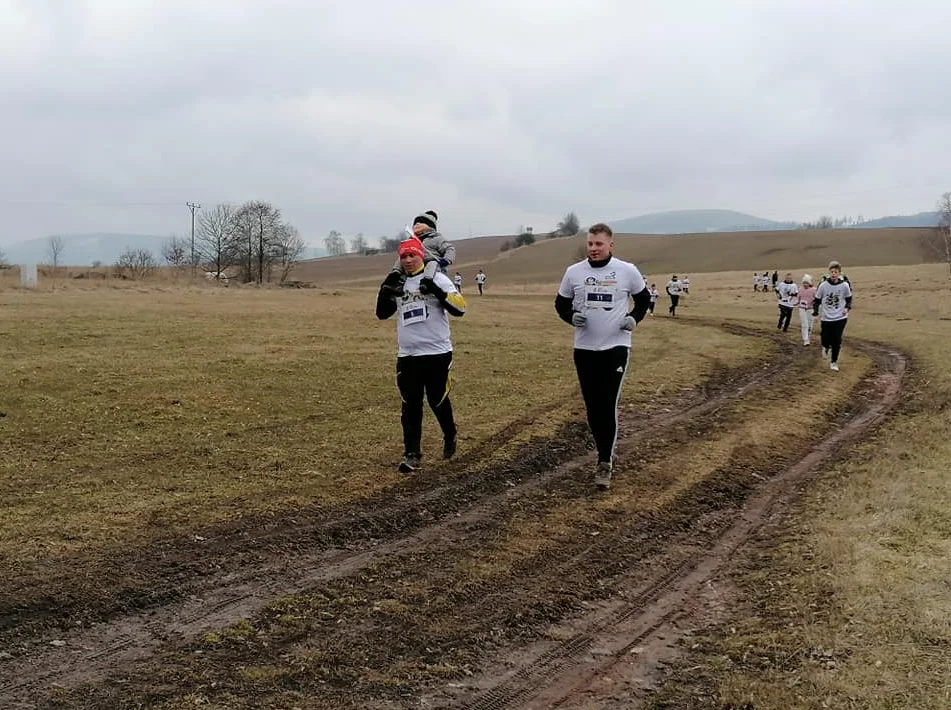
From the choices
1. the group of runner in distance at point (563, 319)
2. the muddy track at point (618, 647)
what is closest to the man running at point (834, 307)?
the group of runner in distance at point (563, 319)

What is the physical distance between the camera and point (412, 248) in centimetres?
755

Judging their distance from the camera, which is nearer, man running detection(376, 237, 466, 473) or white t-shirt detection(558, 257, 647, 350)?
white t-shirt detection(558, 257, 647, 350)

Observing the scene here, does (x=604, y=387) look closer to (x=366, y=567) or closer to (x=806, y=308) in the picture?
(x=366, y=567)

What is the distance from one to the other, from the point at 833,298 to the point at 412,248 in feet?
37.9

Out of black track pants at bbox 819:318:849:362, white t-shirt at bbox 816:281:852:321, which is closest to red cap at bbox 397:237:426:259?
black track pants at bbox 819:318:849:362

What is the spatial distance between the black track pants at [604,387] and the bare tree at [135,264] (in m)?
64.8

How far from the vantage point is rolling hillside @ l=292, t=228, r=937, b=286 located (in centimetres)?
10119

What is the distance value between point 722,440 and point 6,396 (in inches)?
364

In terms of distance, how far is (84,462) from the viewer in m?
7.50

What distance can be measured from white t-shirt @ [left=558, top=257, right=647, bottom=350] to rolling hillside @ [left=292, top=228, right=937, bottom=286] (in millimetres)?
85641

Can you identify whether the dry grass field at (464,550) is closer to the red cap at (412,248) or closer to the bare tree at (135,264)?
the red cap at (412,248)

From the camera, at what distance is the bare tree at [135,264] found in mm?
67731

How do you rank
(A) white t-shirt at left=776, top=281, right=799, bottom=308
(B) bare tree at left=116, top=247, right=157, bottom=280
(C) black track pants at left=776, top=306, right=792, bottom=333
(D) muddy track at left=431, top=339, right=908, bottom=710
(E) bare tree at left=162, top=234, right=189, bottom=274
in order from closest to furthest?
(D) muddy track at left=431, top=339, right=908, bottom=710 < (A) white t-shirt at left=776, top=281, right=799, bottom=308 < (C) black track pants at left=776, top=306, right=792, bottom=333 < (B) bare tree at left=116, top=247, right=157, bottom=280 < (E) bare tree at left=162, top=234, right=189, bottom=274

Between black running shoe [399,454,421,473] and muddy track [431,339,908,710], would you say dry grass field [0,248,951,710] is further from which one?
black running shoe [399,454,421,473]
